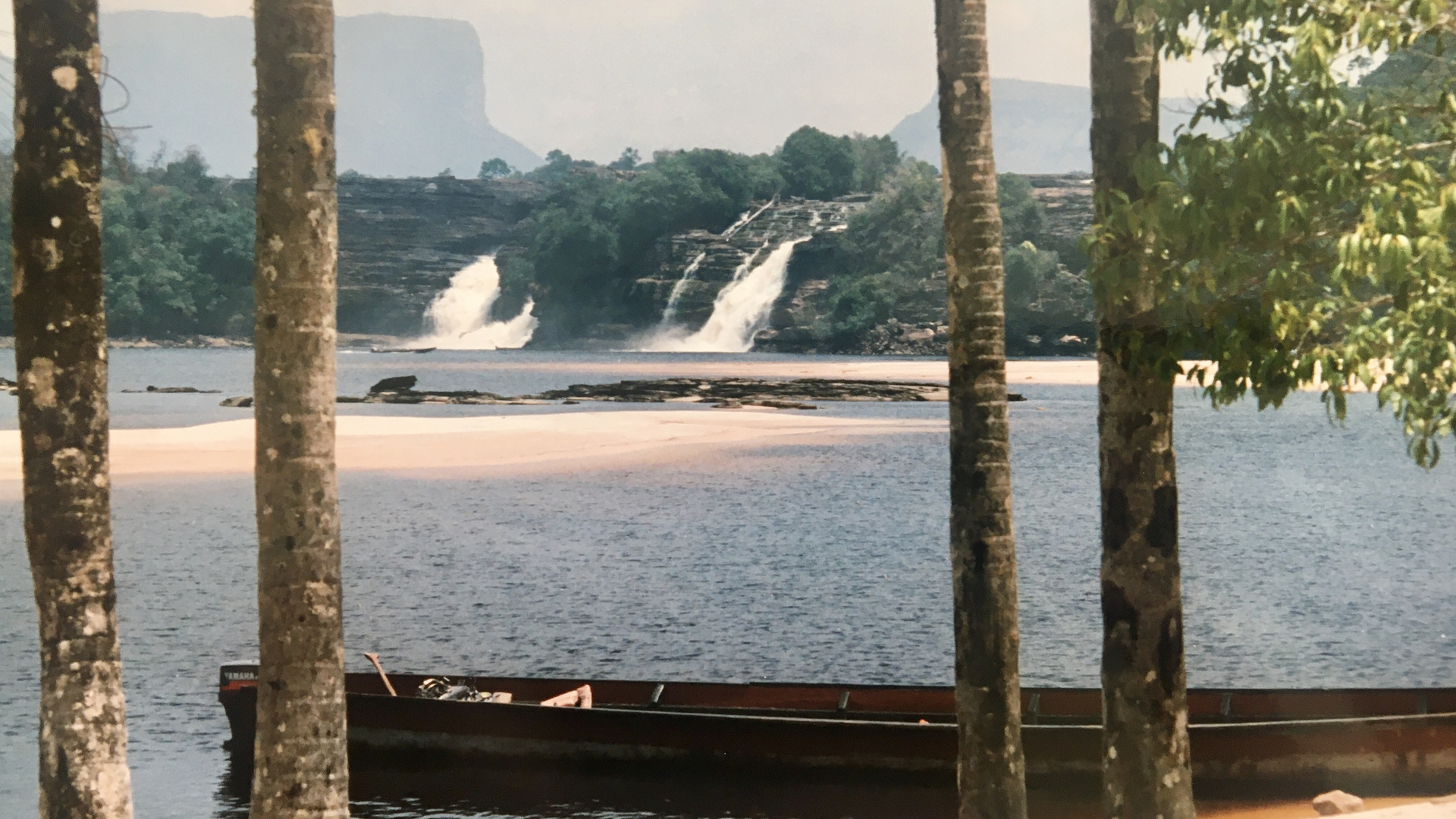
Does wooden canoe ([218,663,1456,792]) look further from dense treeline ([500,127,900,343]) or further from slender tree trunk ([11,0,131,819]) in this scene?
dense treeline ([500,127,900,343])

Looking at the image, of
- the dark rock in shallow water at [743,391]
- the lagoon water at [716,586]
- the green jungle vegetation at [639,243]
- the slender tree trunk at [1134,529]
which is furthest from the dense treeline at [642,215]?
the slender tree trunk at [1134,529]

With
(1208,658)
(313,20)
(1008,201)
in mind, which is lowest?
(1208,658)

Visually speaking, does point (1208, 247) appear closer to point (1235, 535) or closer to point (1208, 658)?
point (1208, 658)

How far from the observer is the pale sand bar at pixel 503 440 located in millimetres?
55688

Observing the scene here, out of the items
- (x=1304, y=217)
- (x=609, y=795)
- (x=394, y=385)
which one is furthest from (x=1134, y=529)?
(x=394, y=385)

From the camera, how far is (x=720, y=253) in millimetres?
152500

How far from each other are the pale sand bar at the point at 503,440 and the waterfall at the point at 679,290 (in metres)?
70.9

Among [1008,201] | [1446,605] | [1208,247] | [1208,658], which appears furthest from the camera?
[1008,201]

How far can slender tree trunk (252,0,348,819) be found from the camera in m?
7.29

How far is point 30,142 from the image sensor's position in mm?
7832

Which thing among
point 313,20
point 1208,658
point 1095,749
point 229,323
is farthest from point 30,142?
point 229,323

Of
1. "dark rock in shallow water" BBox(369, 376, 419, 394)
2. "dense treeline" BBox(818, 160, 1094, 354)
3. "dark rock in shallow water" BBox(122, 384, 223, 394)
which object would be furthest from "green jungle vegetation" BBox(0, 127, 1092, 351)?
"dark rock in shallow water" BBox(369, 376, 419, 394)

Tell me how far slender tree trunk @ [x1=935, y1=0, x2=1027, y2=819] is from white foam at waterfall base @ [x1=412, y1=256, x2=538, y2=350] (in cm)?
15657

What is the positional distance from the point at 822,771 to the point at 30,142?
10.7 meters
